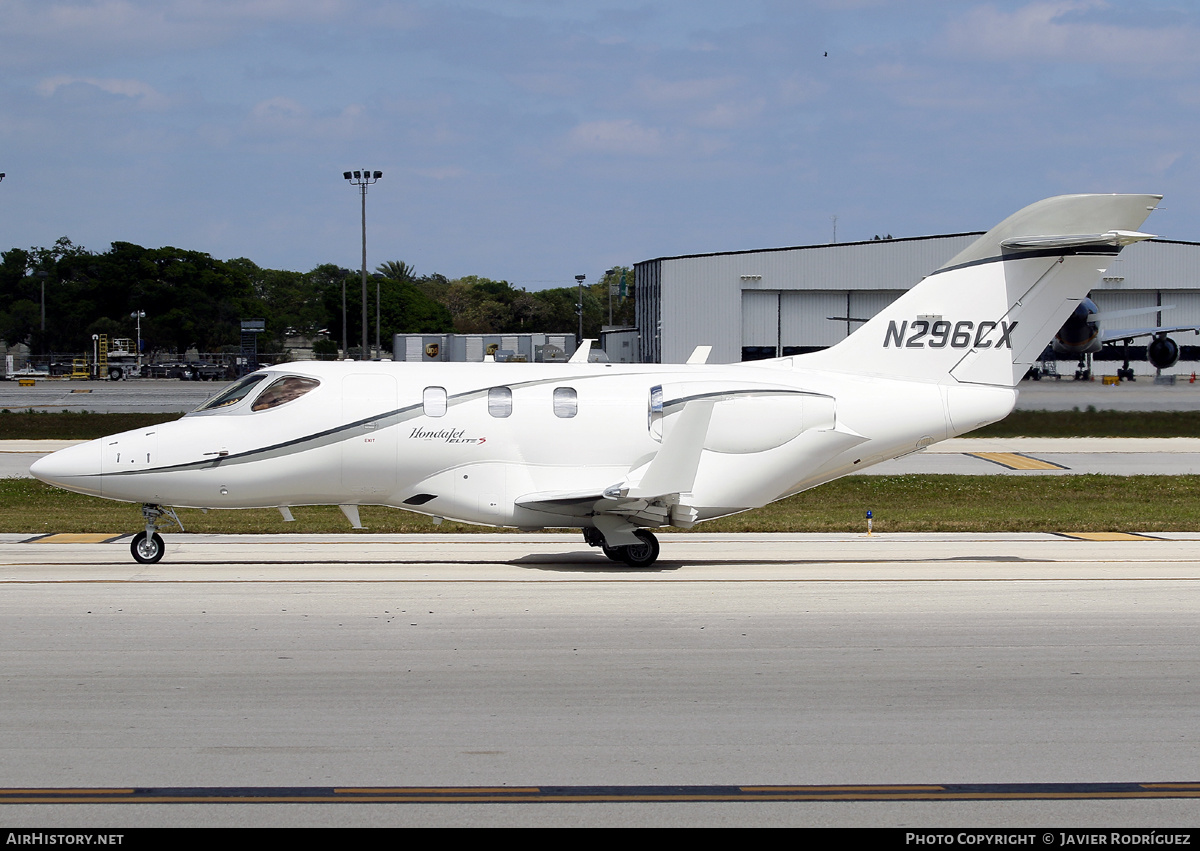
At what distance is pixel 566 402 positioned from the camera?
652 inches

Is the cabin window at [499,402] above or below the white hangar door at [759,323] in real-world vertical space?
below

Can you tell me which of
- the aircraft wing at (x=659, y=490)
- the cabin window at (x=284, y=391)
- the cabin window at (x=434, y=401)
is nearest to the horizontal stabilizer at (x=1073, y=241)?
the aircraft wing at (x=659, y=490)

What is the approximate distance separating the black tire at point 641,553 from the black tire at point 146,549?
6.48m

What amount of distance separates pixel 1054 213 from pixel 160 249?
11761cm

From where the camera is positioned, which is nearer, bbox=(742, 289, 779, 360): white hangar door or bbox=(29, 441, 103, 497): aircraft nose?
bbox=(29, 441, 103, 497): aircraft nose

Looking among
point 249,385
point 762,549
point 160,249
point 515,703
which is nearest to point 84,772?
point 515,703

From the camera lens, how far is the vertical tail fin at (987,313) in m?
17.0

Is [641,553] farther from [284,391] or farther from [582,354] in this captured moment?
[284,391]

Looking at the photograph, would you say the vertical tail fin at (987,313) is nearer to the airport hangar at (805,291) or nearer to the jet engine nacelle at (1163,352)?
the jet engine nacelle at (1163,352)

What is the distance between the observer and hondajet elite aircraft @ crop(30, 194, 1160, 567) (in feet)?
51.5

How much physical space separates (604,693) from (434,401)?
307 inches

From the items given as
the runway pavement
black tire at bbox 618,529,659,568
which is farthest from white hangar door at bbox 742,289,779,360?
the runway pavement

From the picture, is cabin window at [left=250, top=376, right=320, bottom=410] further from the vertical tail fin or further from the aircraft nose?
the vertical tail fin
